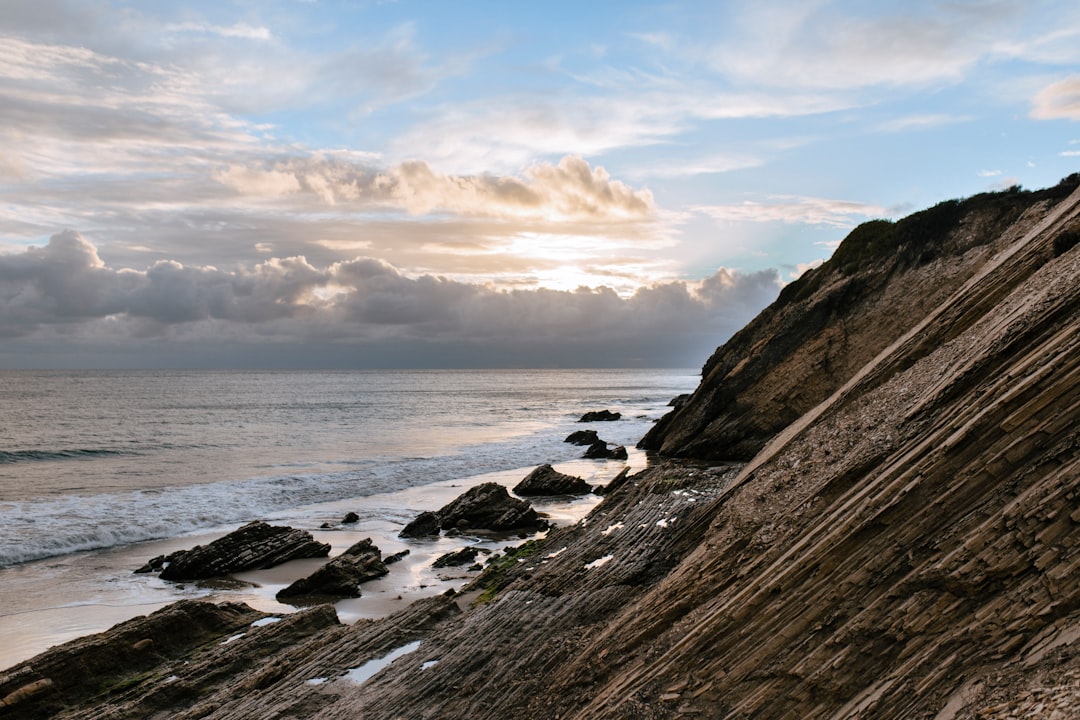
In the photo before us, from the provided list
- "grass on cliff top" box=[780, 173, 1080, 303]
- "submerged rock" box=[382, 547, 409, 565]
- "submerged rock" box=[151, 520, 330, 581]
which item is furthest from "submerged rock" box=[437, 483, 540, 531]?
"grass on cliff top" box=[780, 173, 1080, 303]

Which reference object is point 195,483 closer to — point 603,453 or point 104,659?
point 603,453

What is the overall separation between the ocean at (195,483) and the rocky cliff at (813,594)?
5909 mm

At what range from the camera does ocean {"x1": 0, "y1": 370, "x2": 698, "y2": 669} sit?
20953mm

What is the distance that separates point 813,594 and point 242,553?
20.2 m

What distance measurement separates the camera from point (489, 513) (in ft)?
93.7

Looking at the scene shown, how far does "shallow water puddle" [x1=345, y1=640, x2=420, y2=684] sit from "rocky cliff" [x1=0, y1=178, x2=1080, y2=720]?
8 centimetres

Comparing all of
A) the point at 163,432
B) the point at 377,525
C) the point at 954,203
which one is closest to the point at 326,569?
the point at 377,525

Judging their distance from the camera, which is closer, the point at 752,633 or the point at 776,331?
the point at 752,633

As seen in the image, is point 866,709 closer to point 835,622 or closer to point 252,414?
point 835,622

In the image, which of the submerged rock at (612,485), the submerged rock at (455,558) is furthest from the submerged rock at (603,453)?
the submerged rock at (455,558)

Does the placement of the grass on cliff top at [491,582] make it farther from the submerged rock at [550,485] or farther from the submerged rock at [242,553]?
the submerged rock at [550,485]

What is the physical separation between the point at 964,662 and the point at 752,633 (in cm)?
236

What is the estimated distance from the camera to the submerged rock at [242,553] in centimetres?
2252

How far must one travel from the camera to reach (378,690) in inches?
452
